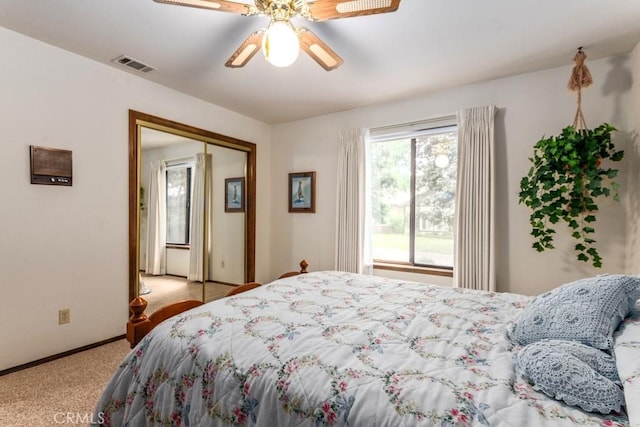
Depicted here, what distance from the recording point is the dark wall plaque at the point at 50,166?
2326 mm

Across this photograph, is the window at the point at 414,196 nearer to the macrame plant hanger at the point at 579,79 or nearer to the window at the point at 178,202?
the macrame plant hanger at the point at 579,79

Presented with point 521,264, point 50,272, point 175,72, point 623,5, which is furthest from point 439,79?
point 50,272

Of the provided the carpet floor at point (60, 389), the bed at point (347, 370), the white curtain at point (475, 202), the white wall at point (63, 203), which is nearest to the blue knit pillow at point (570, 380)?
the bed at point (347, 370)

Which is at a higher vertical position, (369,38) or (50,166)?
(369,38)

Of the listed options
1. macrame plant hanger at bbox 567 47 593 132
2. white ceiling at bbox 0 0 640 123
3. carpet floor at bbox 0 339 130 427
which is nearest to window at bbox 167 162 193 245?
white ceiling at bbox 0 0 640 123

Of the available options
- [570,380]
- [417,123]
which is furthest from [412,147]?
[570,380]

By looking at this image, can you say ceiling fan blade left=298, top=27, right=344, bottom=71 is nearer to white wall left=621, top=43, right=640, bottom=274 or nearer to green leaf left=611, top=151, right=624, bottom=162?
green leaf left=611, top=151, right=624, bottom=162

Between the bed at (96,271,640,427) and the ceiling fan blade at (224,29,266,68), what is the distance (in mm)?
1545

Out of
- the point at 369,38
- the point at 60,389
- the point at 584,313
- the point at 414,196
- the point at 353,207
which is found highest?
the point at 369,38

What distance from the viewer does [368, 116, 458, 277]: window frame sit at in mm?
3211

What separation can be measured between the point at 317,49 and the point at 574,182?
2.10 metres

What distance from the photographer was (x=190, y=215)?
11.4 ft

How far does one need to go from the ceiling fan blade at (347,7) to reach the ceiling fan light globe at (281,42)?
0.17 metres

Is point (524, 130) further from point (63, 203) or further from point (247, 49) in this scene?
point (63, 203)
